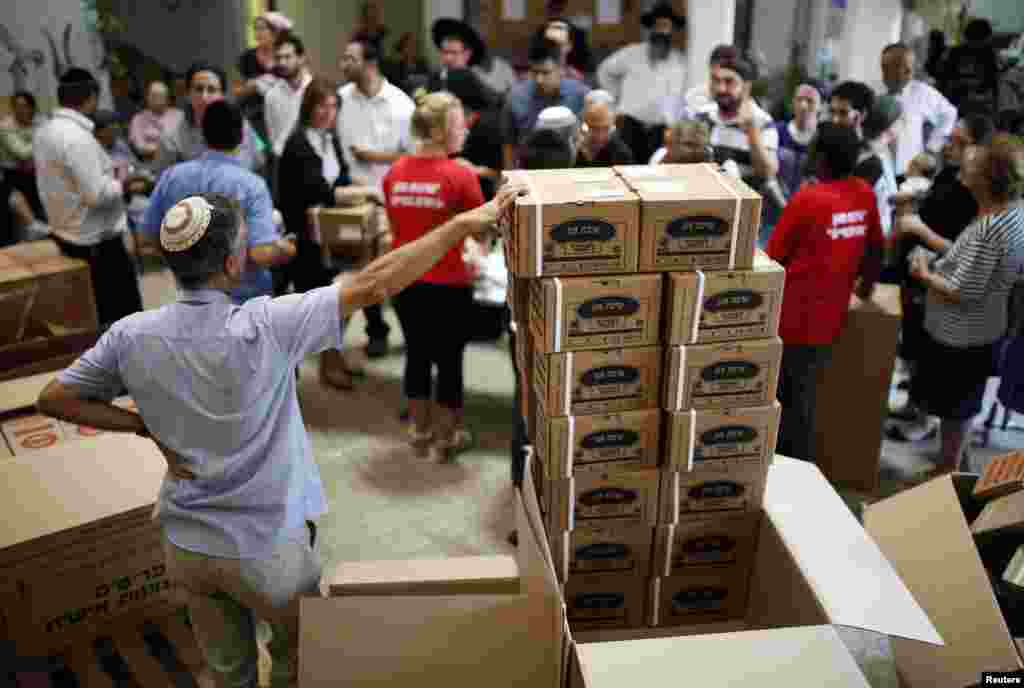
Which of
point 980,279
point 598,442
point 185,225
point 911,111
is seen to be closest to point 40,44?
point 185,225

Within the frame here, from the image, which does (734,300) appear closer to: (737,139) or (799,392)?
(799,392)

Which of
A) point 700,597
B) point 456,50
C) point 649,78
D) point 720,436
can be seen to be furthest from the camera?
point 649,78

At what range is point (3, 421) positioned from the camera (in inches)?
127

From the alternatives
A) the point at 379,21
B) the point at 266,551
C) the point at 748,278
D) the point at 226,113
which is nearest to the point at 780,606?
the point at 748,278

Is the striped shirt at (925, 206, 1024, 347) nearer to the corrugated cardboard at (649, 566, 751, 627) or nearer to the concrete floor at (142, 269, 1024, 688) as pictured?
the concrete floor at (142, 269, 1024, 688)

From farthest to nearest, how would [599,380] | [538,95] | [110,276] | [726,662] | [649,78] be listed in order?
1. [649,78]
2. [538,95]
3. [110,276]
4. [599,380]
5. [726,662]

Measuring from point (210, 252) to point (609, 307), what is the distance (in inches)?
36.9

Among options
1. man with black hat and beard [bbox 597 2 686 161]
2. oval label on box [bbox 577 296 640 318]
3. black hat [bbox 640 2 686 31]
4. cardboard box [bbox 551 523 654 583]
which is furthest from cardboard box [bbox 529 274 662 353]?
black hat [bbox 640 2 686 31]

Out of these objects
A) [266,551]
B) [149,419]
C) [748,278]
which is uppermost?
[748,278]

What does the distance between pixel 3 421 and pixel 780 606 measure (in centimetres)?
282

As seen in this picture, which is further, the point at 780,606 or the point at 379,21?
the point at 379,21

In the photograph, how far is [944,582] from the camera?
220 cm

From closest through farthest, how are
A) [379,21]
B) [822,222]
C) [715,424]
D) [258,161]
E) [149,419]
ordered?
[149,419] < [715,424] < [822,222] < [258,161] < [379,21]

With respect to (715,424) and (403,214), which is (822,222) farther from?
(403,214)
